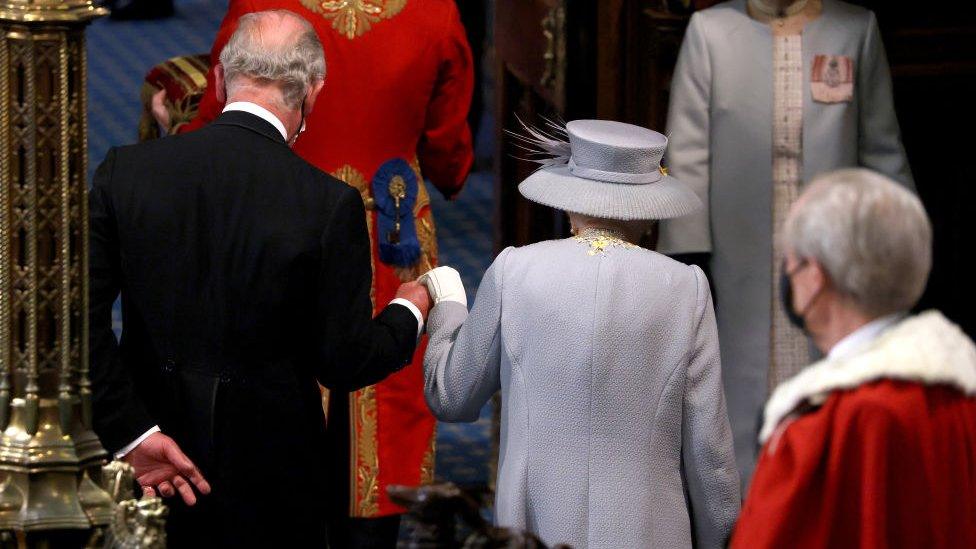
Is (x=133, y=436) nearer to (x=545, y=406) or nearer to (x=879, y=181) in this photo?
(x=545, y=406)

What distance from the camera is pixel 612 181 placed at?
139 inches

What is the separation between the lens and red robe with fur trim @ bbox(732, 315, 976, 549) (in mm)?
2443

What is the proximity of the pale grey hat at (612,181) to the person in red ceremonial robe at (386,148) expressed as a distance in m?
0.85

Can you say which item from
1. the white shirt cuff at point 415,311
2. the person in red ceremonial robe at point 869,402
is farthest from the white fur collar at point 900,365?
the white shirt cuff at point 415,311

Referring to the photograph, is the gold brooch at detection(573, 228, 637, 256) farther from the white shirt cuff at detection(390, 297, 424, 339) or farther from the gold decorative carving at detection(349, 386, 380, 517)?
the gold decorative carving at detection(349, 386, 380, 517)

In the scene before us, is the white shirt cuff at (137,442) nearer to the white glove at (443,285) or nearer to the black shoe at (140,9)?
the white glove at (443,285)

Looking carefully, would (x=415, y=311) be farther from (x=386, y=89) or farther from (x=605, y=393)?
(x=386, y=89)

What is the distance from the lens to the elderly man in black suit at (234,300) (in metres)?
3.44

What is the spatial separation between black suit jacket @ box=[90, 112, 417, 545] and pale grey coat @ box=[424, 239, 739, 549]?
0.28 meters

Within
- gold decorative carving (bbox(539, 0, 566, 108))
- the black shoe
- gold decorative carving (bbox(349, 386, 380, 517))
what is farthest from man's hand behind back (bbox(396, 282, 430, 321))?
the black shoe

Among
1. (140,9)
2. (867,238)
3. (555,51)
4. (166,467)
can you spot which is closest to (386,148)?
(555,51)

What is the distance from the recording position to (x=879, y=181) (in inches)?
97.6

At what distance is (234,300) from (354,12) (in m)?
1.13

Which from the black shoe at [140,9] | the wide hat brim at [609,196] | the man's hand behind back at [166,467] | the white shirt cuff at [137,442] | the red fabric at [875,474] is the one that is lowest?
the black shoe at [140,9]
